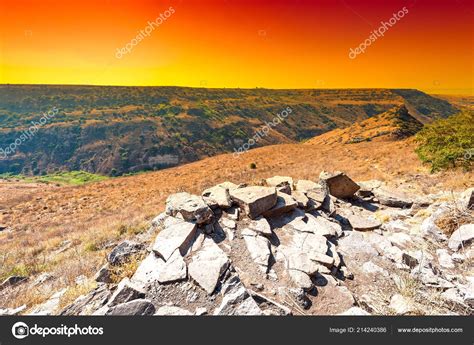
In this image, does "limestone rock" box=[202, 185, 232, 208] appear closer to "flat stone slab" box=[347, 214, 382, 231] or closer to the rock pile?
the rock pile

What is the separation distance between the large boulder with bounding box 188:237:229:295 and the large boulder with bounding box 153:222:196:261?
0.24 meters

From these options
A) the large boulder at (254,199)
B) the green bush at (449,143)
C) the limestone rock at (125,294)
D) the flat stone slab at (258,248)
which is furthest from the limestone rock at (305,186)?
the green bush at (449,143)

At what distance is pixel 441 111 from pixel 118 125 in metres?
118

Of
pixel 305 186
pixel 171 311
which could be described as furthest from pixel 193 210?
pixel 305 186

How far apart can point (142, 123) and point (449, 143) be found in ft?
190

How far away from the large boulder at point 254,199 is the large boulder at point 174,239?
1.13 metres

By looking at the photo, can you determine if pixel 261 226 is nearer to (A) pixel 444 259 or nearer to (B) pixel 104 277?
(B) pixel 104 277

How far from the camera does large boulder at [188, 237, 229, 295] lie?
3.16 meters

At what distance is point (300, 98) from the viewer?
10756cm

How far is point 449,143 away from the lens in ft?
37.3

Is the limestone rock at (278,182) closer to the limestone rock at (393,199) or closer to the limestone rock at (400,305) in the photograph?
the limestone rock at (393,199)

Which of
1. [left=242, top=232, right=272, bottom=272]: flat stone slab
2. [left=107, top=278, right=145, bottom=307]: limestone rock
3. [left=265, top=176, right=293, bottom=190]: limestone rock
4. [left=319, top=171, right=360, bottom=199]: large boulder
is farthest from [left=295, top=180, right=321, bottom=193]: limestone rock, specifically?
[left=107, top=278, right=145, bottom=307]: limestone rock
